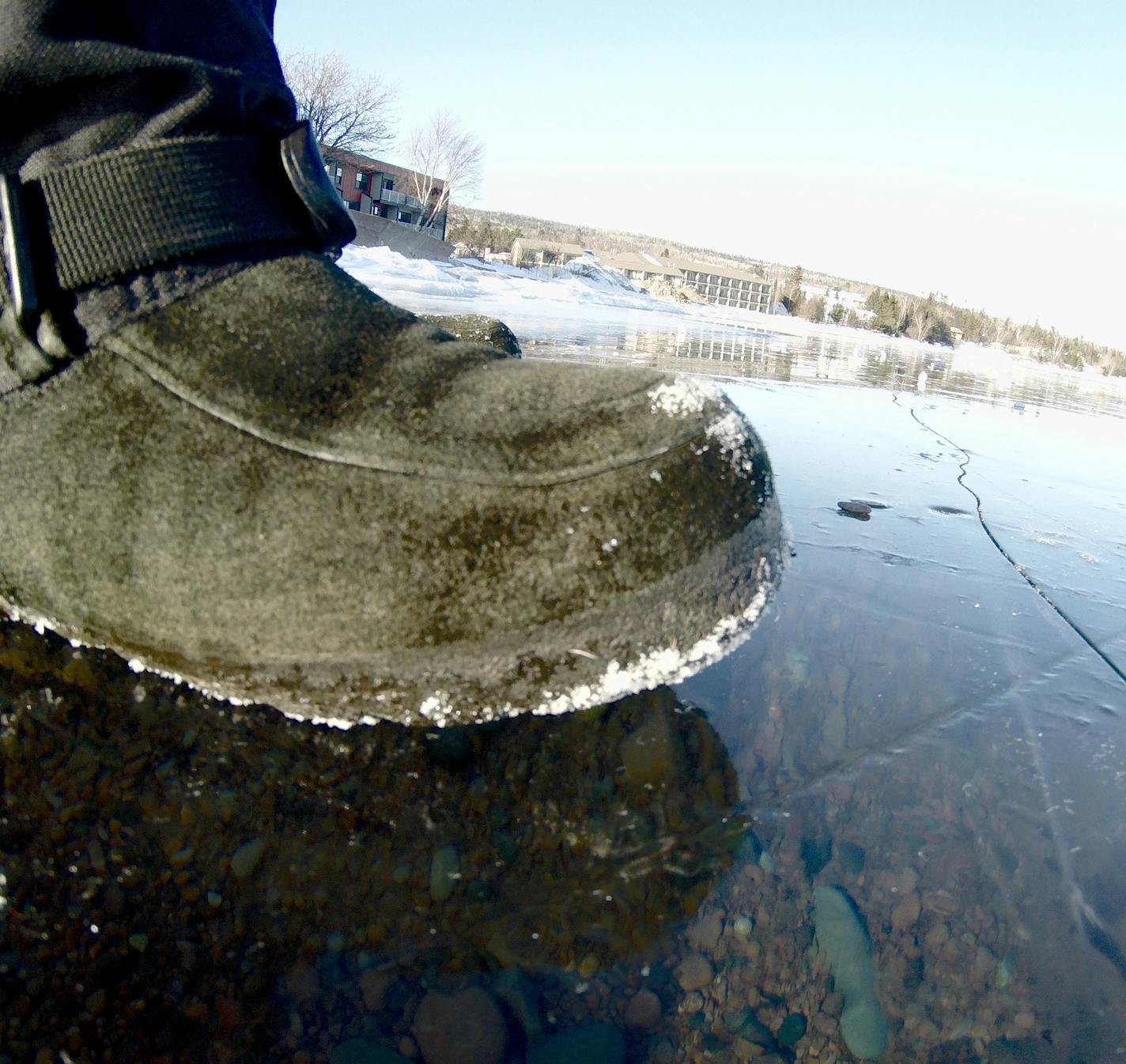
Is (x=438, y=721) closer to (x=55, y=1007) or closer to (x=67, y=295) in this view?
(x=55, y=1007)

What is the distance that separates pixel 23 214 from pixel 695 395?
21.7 inches

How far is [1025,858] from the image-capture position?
0.68 metres

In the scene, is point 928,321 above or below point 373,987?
above

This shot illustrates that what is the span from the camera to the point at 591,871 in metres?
0.63

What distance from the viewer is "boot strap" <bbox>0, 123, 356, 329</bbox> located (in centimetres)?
62

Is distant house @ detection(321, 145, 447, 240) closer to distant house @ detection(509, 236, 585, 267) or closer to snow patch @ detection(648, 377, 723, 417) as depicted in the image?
distant house @ detection(509, 236, 585, 267)

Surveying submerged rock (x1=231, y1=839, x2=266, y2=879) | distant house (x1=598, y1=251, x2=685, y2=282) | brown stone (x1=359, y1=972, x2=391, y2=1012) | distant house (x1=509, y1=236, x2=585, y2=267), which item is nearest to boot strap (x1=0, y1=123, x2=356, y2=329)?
submerged rock (x1=231, y1=839, x2=266, y2=879)

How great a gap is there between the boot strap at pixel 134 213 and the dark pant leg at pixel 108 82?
0.03 meters

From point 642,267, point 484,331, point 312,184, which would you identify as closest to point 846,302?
point 642,267

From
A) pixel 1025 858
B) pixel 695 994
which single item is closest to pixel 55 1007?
pixel 695 994

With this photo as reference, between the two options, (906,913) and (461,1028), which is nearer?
(461,1028)

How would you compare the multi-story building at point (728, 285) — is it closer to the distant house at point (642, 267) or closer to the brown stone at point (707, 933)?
the distant house at point (642, 267)

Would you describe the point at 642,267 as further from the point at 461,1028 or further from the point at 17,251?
the point at 461,1028

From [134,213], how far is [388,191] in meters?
45.0
